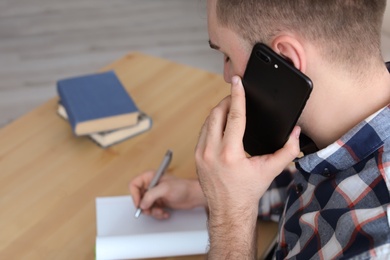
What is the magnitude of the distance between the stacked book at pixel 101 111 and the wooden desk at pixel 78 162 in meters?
0.03

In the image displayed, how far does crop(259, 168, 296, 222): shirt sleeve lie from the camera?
3.59 feet

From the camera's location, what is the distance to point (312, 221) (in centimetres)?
87

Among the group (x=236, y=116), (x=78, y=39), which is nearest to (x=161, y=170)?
(x=236, y=116)

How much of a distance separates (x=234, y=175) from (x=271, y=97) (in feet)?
0.47

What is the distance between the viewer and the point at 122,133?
1287 mm

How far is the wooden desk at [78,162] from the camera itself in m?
1.02

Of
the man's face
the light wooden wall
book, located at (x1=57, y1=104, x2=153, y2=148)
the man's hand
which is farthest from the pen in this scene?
the light wooden wall

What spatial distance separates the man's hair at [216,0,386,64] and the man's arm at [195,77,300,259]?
0.41ft

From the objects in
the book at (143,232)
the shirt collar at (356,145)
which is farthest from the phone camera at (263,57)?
the book at (143,232)

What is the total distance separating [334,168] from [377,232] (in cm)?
17

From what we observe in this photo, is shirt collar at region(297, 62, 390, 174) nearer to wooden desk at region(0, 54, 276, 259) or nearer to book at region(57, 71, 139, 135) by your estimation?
wooden desk at region(0, 54, 276, 259)

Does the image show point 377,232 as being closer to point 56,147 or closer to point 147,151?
point 147,151

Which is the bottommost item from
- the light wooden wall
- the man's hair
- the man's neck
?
the light wooden wall

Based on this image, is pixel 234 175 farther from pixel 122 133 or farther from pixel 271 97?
pixel 122 133
